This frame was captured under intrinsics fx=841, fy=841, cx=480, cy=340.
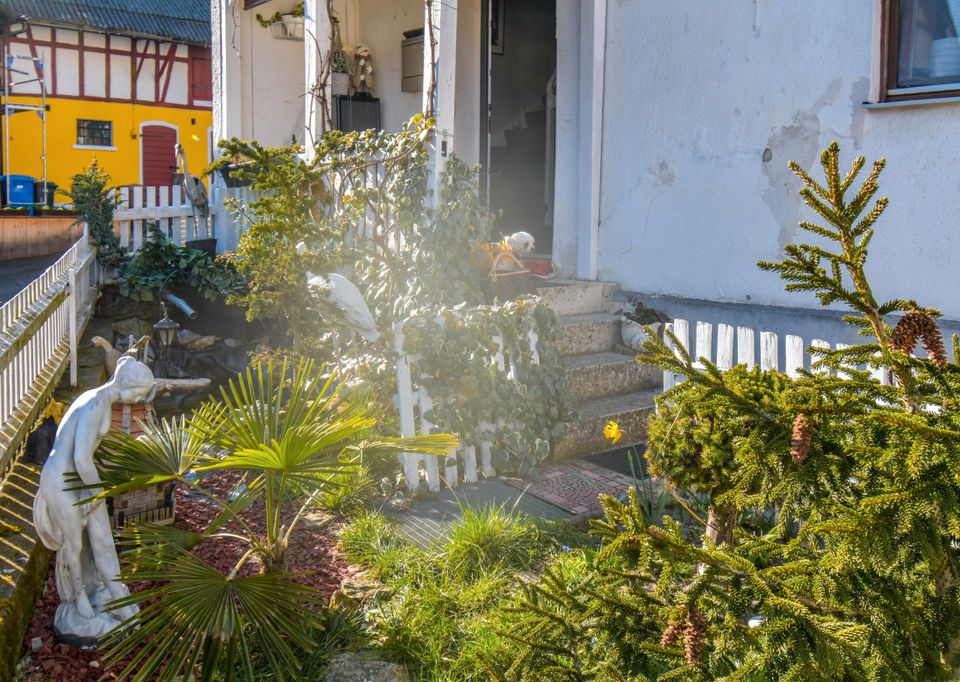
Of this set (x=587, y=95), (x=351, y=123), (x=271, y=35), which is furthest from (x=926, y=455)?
(x=271, y=35)

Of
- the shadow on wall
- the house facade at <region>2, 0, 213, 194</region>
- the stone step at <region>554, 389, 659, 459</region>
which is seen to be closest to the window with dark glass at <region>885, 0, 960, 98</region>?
the shadow on wall

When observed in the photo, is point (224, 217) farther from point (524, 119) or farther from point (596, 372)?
point (596, 372)

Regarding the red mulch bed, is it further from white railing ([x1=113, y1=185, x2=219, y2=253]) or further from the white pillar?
white railing ([x1=113, y1=185, x2=219, y2=253])

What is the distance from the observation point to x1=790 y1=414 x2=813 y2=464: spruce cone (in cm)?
169

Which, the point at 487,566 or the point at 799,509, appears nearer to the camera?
the point at 799,509

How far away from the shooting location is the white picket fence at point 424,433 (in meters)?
4.62

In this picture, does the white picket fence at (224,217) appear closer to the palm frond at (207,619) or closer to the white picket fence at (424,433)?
the white picket fence at (424,433)

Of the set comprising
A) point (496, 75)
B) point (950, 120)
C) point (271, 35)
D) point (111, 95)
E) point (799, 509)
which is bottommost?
point (799, 509)

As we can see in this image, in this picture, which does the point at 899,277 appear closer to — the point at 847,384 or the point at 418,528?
the point at 418,528

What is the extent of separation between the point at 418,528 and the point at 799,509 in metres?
2.58

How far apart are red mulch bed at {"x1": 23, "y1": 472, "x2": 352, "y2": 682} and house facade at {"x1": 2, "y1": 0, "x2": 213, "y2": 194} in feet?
67.9

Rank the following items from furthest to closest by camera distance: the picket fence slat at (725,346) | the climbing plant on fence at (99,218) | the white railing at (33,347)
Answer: the climbing plant on fence at (99,218) → the picket fence slat at (725,346) → the white railing at (33,347)

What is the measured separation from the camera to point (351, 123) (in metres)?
9.78

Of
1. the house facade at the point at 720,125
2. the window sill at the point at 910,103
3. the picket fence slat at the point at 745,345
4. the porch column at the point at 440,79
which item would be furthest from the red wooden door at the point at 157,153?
the picket fence slat at the point at 745,345
